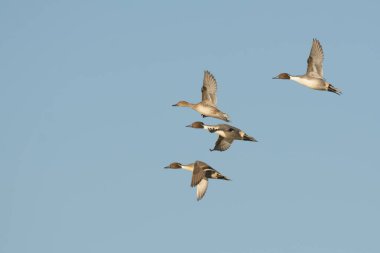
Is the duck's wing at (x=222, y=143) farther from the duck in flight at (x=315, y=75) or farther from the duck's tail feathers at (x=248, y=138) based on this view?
the duck in flight at (x=315, y=75)

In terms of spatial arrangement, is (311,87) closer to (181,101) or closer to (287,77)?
(287,77)

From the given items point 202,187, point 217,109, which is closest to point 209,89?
point 217,109

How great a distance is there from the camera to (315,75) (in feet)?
92.1

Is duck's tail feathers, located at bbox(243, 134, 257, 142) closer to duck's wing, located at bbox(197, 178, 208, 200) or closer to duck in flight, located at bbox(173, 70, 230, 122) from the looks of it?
duck in flight, located at bbox(173, 70, 230, 122)

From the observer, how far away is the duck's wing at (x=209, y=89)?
29.5 metres

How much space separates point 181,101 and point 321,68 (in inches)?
219

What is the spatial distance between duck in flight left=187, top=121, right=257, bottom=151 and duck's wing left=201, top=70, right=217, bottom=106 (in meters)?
0.92

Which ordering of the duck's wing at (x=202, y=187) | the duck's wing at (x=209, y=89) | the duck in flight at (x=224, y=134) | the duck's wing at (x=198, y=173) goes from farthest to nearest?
the duck's wing at (x=209, y=89) → the duck in flight at (x=224, y=134) → the duck's wing at (x=202, y=187) → the duck's wing at (x=198, y=173)

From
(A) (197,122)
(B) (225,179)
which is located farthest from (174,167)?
(B) (225,179)

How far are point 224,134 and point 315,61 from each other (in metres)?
4.20

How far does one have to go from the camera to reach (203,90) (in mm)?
29531

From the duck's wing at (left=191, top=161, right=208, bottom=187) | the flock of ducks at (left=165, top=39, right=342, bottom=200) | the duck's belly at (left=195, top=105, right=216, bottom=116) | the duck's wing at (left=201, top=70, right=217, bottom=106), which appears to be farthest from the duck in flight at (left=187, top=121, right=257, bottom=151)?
the duck's wing at (left=191, top=161, right=208, bottom=187)

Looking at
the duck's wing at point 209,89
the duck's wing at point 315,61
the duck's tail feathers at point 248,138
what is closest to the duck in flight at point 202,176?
the duck's tail feathers at point 248,138

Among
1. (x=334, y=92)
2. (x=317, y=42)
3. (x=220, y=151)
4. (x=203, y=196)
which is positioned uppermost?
(x=317, y=42)
